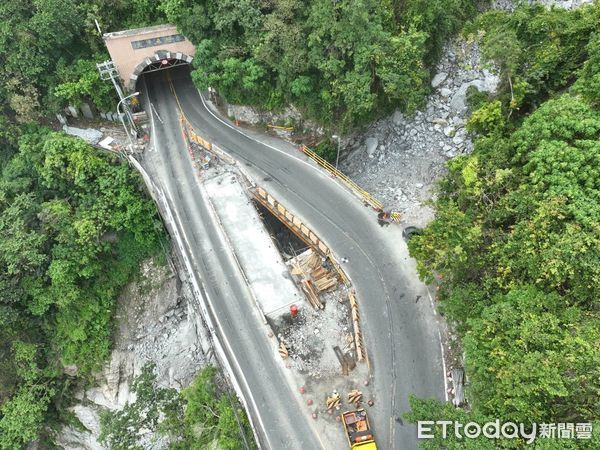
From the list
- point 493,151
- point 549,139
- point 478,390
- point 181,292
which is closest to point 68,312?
point 181,292

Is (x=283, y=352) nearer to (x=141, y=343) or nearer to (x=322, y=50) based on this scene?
(x=141, y=343)

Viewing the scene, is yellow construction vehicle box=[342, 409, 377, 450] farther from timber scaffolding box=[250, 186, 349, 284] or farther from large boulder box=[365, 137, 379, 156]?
large boulder box=[365, 137, 379, 156]

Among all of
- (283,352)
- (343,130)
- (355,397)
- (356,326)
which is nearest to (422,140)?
(343,130)

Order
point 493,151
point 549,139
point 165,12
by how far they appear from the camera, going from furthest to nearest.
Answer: point 165,12, point 493,151, point 549,139

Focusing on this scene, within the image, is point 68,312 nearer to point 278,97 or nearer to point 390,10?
point 278,97

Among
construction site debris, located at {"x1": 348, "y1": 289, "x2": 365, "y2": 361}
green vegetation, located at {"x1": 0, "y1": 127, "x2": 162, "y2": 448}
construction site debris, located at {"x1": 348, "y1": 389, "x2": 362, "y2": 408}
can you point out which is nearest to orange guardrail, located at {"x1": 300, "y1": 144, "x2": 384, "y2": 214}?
construction site debris, located at {"x1": 348, "y1": 289, "x2": 365, "y2": 361}
